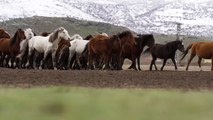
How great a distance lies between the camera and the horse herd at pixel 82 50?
3110cm

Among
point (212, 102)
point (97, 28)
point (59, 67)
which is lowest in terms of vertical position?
point (97, 28)

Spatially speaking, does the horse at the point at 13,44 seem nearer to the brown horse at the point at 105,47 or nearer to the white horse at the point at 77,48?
Answer: the white horse at the point at 77,48

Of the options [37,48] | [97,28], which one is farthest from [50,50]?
[97,28]

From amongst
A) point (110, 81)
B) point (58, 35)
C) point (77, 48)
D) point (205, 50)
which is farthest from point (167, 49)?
point (110, 81)

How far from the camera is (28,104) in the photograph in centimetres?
832

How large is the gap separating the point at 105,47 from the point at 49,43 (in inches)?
131

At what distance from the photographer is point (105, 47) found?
30641mm

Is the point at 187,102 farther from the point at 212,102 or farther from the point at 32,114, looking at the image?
the point at 32,114

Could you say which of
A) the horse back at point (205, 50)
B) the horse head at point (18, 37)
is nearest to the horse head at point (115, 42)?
the horse back at point (205, 50)

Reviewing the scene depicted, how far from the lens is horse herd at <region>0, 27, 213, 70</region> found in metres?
31.1

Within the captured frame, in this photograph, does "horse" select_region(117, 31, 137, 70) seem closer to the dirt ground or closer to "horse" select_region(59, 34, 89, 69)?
"horse" select_region(59, 34, 89, 69)

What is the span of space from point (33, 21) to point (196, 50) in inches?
5113

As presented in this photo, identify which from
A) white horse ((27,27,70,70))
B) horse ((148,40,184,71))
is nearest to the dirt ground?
white horse ((27,27,70,70))

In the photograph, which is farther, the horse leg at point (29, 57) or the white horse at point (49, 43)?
the horse leg at point (29, 57)
